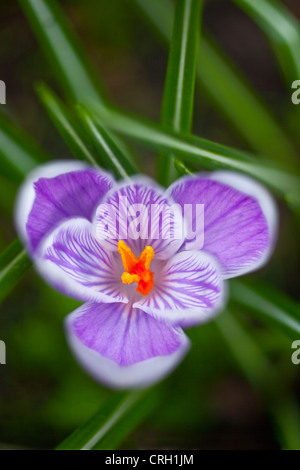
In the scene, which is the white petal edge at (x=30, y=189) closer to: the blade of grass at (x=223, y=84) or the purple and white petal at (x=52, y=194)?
the purple and white petal at (x=52, y=194)

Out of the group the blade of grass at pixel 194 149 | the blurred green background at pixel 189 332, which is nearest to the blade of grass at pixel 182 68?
the blade of grass at pixel 194 149

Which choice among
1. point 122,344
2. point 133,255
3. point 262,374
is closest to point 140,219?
point 133,255

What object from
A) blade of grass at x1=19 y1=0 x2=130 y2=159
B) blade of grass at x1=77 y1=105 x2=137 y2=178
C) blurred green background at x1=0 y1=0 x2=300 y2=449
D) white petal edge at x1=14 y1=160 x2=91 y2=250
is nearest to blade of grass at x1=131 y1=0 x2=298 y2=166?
blurred green background at x1=0 y1=0 x2=300 y2=449

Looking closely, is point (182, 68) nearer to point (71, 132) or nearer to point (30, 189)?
point (71, 132)

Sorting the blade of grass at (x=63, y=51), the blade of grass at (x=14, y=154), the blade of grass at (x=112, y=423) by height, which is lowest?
the blade of grass at (x=112, y=423)

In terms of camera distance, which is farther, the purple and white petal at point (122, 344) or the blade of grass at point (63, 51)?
the blade of grass at point (63, 51)

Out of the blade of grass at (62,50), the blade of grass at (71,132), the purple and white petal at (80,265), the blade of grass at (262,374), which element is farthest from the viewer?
the blade of grass at (262,374)
